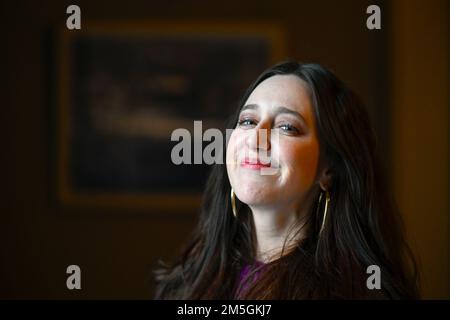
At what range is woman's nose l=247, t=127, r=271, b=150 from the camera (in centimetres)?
106

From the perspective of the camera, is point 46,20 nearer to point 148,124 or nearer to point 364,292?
point 148,124

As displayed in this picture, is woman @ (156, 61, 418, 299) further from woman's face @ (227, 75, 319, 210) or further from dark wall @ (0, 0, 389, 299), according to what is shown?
dark wall @ (0, 0, 389, 299)

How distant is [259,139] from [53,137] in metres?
2.24

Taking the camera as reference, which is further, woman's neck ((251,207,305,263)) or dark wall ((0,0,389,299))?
dark wall ((0,0,389,299))

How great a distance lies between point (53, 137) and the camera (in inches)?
120

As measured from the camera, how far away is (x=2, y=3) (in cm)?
305

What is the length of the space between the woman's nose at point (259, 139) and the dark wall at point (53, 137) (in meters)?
2.05

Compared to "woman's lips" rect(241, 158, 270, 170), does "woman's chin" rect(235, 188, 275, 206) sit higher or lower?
lower

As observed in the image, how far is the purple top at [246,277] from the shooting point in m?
1.12

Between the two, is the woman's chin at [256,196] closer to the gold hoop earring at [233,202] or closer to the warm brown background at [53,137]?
the gold hoop earring at [233,202]

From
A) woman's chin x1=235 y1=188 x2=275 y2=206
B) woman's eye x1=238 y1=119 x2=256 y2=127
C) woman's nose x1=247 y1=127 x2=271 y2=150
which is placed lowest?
woman's chin x1=235 y1=188 x2=275 y2=206

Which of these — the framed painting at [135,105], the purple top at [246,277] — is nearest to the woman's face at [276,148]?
the purple top at [246,277]

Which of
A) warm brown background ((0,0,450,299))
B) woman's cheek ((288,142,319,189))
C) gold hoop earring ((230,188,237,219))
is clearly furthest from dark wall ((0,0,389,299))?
woman's cheek ((288,142,319,189))
